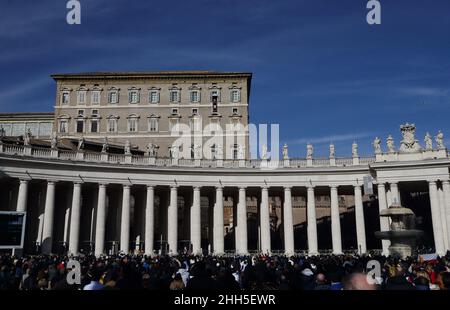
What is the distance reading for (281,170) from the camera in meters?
60.8

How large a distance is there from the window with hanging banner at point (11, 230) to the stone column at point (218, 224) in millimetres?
26100

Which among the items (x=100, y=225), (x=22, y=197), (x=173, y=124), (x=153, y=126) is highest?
(x=173, y=124)

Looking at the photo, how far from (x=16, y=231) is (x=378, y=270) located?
32.5 meters

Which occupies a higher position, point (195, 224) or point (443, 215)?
point (443, 215)

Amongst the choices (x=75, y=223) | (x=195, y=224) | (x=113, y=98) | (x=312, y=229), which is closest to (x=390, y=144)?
(x=312, y=229)

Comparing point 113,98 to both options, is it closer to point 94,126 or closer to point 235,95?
point 94,126

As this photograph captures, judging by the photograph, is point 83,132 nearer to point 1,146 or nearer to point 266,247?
point 1,146

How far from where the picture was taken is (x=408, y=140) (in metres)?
58.5

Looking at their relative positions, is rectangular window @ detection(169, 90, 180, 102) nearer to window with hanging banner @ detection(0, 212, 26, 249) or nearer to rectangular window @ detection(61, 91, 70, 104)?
rectangular window @ detection(61, 91, 70, 104)

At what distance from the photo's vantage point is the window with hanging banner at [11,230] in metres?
38.2

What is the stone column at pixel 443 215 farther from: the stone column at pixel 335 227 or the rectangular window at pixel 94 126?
the rectangular window at pixel 94 126

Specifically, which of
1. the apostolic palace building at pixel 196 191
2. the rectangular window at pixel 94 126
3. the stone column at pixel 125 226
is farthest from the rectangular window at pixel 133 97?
the stone column at pixel 125 226

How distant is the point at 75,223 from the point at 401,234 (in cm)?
3611

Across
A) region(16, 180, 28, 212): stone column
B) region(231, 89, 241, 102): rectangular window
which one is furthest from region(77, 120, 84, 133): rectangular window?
region(16, 180, 28, 212): stone column
